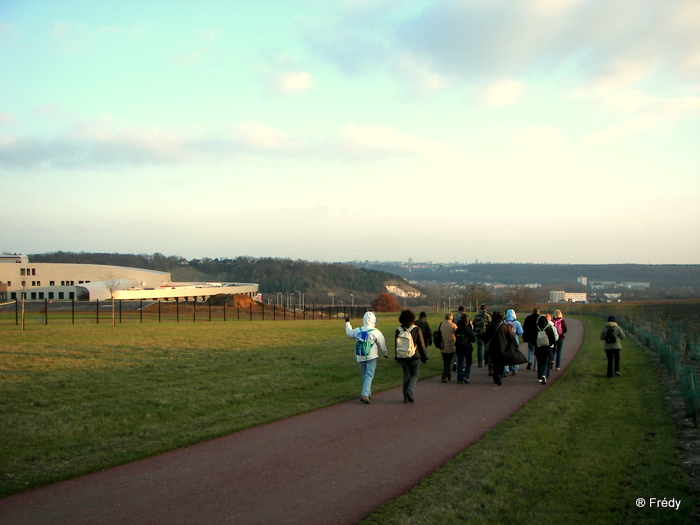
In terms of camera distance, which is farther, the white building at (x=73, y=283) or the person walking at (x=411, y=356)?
the white building at (x=73, y=283)

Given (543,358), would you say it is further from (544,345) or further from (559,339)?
(559,339)

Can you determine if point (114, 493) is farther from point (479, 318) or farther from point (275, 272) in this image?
point (275, 272)

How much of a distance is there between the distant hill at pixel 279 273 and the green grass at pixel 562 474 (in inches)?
5201

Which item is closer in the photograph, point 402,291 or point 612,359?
point 612,359

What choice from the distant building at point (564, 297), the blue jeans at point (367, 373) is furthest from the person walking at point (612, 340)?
the distant building at point (564, 297)

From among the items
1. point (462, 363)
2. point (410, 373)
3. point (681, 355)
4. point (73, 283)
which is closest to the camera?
point (410, 373)

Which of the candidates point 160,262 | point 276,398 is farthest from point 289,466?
point 160,262

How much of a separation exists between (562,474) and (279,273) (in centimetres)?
16332

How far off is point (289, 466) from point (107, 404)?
199 inches

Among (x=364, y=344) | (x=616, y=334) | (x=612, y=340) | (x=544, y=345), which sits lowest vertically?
(x=544, y=345)

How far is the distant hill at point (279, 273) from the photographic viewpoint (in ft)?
504

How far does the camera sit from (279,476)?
6492 millimetres

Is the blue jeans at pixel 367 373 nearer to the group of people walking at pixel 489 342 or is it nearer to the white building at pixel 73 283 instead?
the group of people walking at pixel 489 342

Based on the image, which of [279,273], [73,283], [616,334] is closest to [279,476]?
[616,334]
